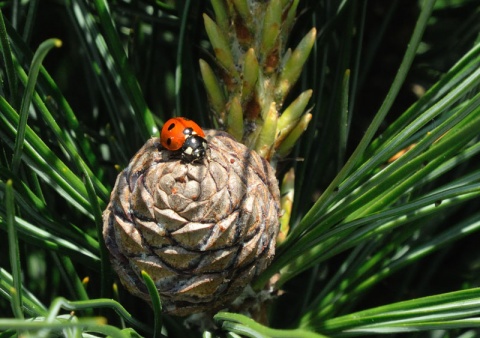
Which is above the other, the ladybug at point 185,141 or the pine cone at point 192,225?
the ladybug at point 185,141

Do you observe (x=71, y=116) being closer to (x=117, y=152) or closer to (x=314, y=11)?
(x=117, y=152)

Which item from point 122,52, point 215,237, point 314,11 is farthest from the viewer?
point 314,11

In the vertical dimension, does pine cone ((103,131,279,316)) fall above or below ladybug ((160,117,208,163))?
below

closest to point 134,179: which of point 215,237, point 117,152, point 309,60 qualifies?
point 215,237

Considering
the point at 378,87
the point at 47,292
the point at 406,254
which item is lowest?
the point at 47,292
